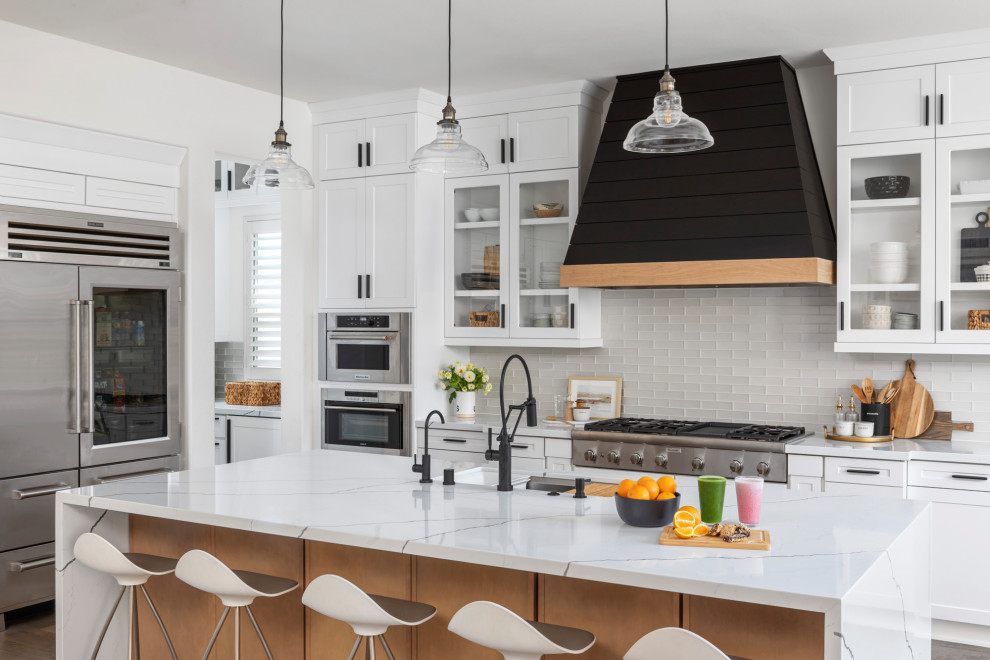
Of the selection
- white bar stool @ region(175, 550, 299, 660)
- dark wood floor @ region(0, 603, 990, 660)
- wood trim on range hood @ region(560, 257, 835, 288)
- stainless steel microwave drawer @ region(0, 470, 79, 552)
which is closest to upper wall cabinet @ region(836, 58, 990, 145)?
wood trim on range hood @ region(560, 257, 835, 288)

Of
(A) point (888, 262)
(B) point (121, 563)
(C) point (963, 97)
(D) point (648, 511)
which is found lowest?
(B) point (121, 563)

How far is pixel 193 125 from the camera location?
207 inches

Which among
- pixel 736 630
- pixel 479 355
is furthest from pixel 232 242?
pixel 736 630

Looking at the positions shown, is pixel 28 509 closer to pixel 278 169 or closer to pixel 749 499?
pixel 278 169

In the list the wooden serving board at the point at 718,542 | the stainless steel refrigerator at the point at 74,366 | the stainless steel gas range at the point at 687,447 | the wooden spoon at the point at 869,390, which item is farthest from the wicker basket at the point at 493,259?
the wooden serving board at the point at 718,542

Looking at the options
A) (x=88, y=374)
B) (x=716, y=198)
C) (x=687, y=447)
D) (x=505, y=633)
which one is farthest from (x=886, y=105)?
(x=88, y=374)

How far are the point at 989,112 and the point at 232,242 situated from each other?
18.2 ft

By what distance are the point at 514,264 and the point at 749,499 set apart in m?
3.13

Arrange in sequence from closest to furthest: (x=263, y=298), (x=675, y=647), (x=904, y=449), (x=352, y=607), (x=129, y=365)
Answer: (x=675, y=647) → (x=352, y=607) → (x=904, y=449) → (x=129, y=365) → (x=263, y=298)

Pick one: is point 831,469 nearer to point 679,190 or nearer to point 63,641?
point 679,190

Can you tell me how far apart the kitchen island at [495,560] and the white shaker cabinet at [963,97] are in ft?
7.43

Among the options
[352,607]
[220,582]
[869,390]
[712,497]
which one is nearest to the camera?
[352,607]

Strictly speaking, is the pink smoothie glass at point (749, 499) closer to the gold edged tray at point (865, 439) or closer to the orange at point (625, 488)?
the orange at point (625, 488)

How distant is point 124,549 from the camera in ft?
11.8
